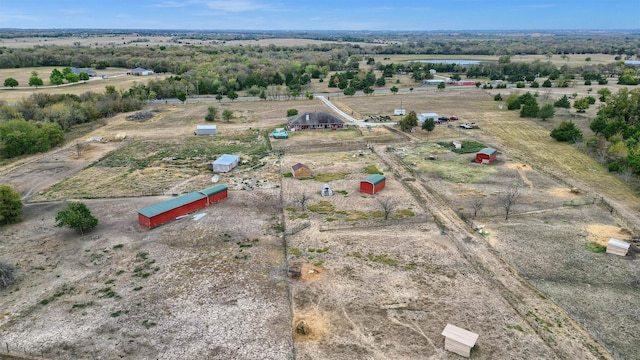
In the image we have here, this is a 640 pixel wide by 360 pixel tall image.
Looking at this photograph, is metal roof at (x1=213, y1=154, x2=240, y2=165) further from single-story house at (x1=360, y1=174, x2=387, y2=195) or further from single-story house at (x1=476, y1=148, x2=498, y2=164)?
single-story house at (x1=476, y1=148, x2=498, y2=164)

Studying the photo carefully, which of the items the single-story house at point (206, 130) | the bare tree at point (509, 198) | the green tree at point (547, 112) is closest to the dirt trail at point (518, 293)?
the bare tree at point (509, 198)

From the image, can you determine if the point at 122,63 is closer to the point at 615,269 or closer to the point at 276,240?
the point at 276,240

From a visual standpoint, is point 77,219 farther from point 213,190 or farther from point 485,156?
point 485,156

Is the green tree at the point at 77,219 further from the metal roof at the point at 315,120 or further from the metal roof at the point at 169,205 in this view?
the metal roof at the point at 315,120

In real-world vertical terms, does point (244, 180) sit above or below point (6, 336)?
above

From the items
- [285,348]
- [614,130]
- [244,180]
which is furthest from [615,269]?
[614,130]

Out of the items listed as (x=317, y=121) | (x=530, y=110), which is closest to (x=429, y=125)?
(x=317, y=121)

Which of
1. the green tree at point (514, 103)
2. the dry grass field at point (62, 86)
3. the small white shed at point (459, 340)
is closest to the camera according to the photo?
the small white shed at point (459, 340)
